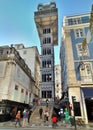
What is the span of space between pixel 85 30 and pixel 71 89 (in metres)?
10.8

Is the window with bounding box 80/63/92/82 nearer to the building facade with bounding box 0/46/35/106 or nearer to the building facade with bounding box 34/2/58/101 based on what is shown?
the building facade with bounding box 0/46/35/106

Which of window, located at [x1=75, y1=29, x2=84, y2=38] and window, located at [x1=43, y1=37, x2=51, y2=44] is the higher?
window, located at [x1=43, y1=37, x2=51, y2=44]

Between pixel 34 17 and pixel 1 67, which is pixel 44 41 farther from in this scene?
pixel 1 67

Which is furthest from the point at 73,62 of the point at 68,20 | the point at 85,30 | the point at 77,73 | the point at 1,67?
the point at 1,67

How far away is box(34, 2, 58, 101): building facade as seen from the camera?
1176 inches

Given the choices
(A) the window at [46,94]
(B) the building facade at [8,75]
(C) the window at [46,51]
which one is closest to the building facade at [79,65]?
(B) the building facade at [8,75]

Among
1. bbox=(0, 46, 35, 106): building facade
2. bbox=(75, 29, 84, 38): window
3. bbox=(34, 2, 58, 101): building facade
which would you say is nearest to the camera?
bbox=(0, 46, 35, 106): building facade

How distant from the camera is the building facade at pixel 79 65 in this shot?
15706mm

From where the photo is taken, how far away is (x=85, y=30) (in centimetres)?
2048

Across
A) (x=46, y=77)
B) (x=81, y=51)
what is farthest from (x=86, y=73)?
(x=46, y=77)

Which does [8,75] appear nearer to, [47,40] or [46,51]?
[46,51]

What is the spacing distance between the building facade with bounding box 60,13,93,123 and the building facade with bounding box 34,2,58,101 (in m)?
11.6

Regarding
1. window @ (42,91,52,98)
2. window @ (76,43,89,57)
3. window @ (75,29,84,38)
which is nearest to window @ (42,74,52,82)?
window @ (42,91,52,98)

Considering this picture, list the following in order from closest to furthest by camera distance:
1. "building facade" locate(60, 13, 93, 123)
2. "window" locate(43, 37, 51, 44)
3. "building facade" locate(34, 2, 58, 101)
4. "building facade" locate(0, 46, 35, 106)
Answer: "building facade" locate(60, 13, 93, 123) → "building facade" locate(0, 46, 35, 106) → "building facade" locate(34, 2, 58, 101) → "window" locate(43, 37, 51, 44)
